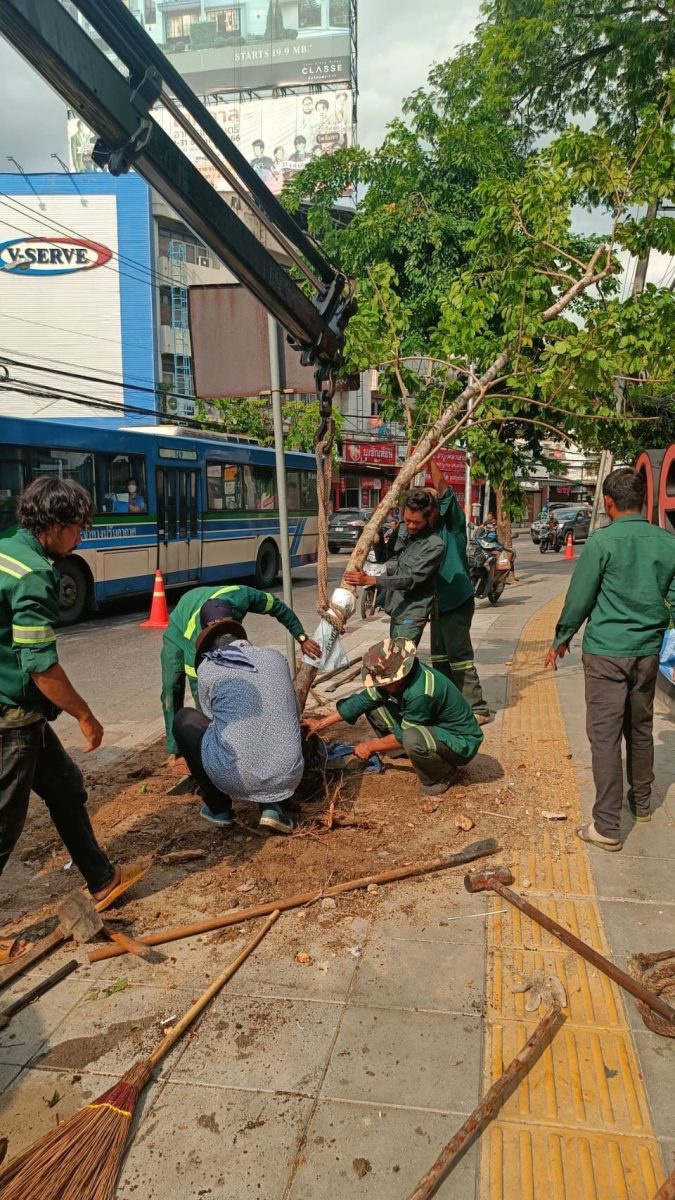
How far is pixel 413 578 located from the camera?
5309 millimetres

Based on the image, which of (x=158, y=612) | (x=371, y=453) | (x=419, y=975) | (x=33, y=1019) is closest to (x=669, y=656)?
(x=419, y=975)

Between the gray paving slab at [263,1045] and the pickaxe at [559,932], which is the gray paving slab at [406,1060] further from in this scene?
the pickaxe at [559,932]

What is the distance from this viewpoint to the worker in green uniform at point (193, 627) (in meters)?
4.28

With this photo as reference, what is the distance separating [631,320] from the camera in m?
5.00

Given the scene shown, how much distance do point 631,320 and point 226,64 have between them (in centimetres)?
5354

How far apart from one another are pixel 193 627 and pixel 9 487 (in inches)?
305

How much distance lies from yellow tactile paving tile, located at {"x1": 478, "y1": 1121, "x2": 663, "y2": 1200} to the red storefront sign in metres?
36.5

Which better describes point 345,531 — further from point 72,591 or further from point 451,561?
point 451,561

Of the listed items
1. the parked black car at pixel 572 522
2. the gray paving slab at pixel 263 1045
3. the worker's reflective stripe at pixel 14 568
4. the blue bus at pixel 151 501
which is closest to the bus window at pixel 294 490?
the blue bus at pixel 151 501

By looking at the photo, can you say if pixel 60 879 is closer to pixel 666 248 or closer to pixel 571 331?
pixel 571 331

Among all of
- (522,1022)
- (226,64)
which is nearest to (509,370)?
(522,1022)

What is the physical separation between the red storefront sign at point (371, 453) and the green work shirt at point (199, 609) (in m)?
33.9

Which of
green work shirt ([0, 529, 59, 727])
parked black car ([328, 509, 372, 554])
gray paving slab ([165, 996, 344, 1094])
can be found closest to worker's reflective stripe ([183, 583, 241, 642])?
green work shirt ([0, 529, 59, 727])

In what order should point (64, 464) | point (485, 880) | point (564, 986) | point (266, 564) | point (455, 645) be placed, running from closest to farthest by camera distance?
point (564, 986) < point (485, 880) < point (455, 645) < point (64, 464) < point (266, 564)
